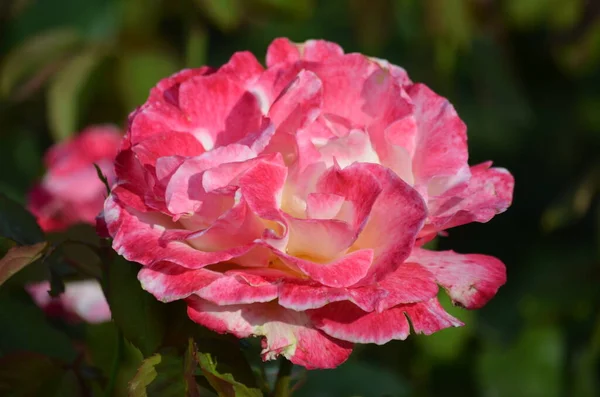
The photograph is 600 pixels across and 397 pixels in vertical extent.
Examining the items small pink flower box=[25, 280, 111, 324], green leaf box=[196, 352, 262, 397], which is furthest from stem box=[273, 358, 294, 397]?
small pink flower box=[25, 280, 111, 324]

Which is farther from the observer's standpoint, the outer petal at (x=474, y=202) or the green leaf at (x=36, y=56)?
the green leaf at (x=36, y=56)

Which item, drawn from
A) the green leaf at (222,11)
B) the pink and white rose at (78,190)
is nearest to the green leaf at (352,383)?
the pink and white rose at (78,190)

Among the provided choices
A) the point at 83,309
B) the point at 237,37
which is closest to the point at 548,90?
the point at 237,37

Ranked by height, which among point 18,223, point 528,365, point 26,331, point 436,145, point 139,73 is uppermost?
point 436,145

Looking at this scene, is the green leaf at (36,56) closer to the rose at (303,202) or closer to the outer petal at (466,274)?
the rose at (303,202)

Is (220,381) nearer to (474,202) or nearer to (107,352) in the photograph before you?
(474,202)

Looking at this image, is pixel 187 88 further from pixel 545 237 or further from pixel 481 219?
pixel 545 237

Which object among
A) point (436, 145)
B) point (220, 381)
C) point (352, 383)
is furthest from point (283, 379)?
point (352, 383)
